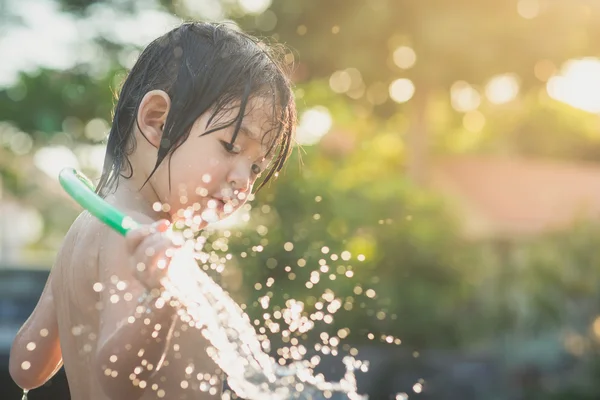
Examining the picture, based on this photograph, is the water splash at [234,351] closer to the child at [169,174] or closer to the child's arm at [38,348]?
the child at [169,174]

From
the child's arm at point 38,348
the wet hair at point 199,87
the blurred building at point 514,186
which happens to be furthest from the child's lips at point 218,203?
the blurred building at point 514,186

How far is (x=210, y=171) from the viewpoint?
1395mm

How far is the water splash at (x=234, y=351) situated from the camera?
1440mm

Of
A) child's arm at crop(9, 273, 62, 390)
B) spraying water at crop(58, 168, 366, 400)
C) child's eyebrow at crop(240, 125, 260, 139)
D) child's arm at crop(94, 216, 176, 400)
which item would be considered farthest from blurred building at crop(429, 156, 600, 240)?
child's arm at crop(94, 216, 176, 400)

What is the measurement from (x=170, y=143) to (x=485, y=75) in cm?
810

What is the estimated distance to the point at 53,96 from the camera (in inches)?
297

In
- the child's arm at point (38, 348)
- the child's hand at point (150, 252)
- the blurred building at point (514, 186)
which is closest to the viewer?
the child's hand at point (150, 252)

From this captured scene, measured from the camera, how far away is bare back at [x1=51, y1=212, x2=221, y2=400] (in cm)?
135

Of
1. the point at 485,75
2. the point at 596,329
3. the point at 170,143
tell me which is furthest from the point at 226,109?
the point at 485,75

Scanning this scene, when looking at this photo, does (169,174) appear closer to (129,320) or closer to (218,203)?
(218,203)

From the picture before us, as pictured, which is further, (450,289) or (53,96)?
(53,96)

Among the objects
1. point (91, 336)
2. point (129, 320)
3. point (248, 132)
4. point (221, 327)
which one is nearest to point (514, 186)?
point (221, 327)

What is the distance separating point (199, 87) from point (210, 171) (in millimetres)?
158

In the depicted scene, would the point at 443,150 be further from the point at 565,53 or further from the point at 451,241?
the point at 451,241
